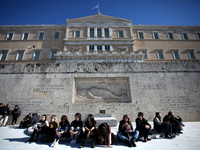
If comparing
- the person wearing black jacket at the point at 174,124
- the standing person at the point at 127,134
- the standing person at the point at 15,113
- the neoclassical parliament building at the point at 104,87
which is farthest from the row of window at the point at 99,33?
the standing person at the point at 127,134

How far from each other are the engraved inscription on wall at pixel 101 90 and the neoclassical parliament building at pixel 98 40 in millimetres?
19141

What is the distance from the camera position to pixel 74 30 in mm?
28016

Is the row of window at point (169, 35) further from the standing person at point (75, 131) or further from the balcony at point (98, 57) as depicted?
the standing person at point (75, 131)

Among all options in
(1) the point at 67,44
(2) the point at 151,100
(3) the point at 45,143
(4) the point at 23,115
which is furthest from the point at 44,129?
(1) the point at 67,44

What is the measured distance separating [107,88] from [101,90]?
392mm

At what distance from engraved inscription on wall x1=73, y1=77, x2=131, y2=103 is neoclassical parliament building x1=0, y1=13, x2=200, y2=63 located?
1914 cm

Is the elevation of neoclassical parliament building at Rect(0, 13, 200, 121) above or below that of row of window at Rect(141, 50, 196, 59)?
below

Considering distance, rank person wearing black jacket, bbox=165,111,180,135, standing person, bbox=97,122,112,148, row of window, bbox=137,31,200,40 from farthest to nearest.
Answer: row of window, bbox=137,31,200,40, person wearing black jacket, bbox=165,111,180,135, standing person, bbox=97,122,112,148

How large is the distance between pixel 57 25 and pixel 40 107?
28.1m

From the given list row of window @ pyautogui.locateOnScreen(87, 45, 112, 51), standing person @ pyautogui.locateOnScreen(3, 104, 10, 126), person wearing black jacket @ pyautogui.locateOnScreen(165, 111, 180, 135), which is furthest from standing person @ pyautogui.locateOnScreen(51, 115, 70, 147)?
row of window @ pyautogui.locateOnScreen(87, 45, 112, 51)

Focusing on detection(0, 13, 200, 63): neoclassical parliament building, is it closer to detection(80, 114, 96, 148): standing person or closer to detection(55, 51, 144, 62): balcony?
detection(55, 51, 144, 62): balcony

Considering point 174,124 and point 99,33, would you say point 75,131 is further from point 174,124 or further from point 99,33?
point 99,33

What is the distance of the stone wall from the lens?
6.46 m

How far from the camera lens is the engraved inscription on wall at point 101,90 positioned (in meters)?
6.80
